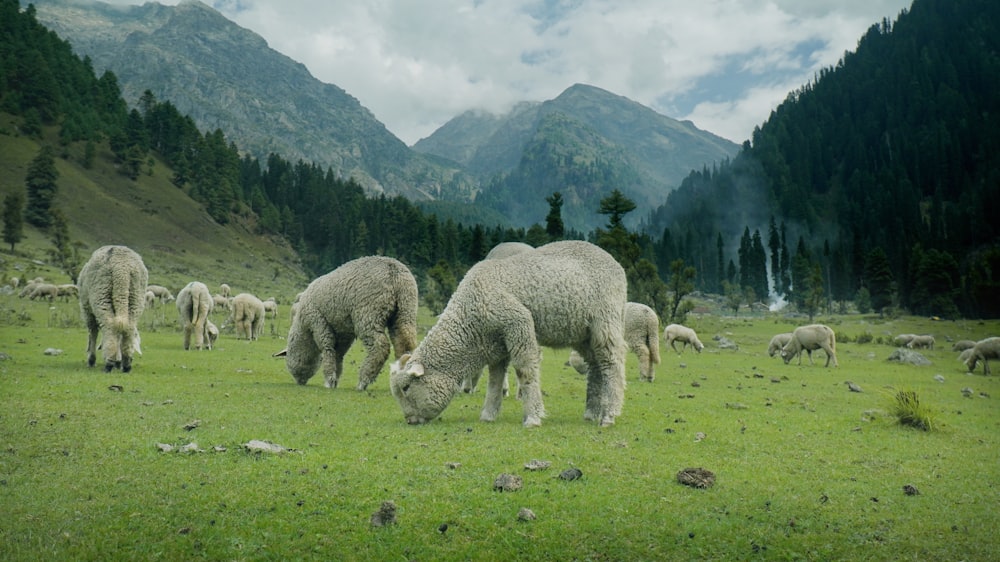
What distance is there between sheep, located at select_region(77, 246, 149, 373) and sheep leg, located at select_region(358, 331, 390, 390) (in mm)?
6593

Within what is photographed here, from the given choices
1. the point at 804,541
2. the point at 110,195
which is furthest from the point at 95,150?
the point at 804,541

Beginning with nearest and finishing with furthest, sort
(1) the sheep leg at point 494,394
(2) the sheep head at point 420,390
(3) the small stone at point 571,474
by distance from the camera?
(3) the small stone at point 571,474
(2) the sheep head at point 420,390
(1) the sheep leg at point 494,394

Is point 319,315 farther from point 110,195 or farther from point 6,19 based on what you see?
point 6,19

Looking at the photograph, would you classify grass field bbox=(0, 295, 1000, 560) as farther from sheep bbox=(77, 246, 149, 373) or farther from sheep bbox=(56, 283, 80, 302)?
sheep bbox=(56, 283, 80, 302)

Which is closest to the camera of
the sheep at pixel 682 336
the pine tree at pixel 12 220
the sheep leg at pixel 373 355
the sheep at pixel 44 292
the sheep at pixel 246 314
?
the sheep leg at pixel 373 355

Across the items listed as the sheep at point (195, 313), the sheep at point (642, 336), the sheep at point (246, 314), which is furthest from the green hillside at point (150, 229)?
the sheep at point (642, 336)

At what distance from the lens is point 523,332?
10.7 metres

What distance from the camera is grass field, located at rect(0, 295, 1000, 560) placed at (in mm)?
5402

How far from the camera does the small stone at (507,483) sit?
22.4ft

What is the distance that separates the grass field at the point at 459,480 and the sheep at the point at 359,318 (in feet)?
5.00

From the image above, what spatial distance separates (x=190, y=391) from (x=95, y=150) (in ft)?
373

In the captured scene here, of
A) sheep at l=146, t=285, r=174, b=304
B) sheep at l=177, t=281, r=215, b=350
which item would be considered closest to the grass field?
sheep at l=177, t=281, r=215, b=350

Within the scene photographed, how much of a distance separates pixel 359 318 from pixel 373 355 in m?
1.11

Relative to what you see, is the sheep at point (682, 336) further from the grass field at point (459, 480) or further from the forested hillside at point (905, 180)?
the forested hillside at point (905, 180)
